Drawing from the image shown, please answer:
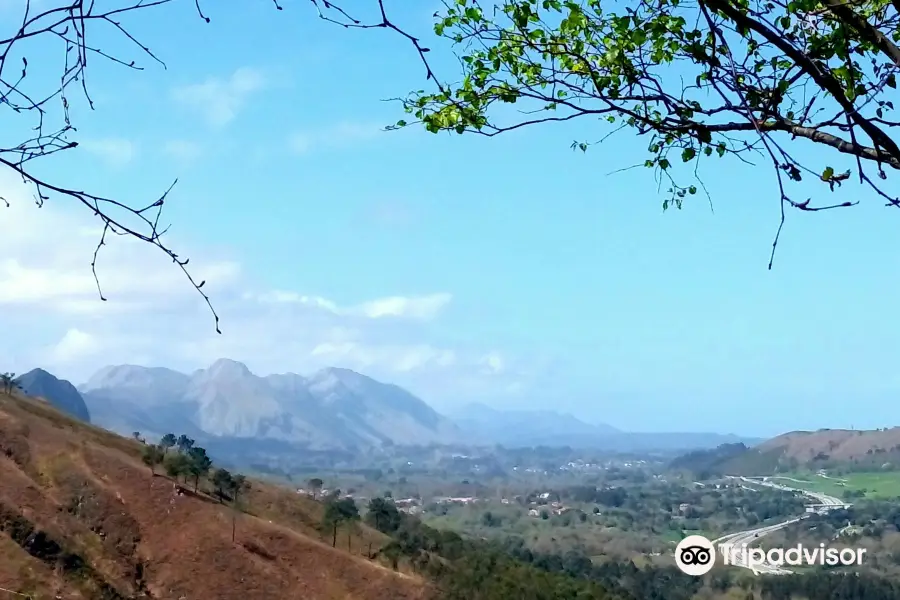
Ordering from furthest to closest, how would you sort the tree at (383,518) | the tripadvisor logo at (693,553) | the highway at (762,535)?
1. the highway at (762,535)
2. the tree at (383,518)
3. the tripadvisor logo at (693,553)

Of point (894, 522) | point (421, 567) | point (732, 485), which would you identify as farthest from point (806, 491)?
point (421, 567)

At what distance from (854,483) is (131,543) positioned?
154142 millimetres

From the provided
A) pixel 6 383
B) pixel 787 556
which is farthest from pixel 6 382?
pixel 787 556

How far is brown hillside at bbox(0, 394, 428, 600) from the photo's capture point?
148 feet

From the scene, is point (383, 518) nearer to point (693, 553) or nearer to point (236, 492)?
point (236, 492)

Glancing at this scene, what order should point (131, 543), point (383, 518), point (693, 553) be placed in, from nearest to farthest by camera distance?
point (693, 553) < point (131, 543) < point (383, 518)

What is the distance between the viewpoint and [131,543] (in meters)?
50.8

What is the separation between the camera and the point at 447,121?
15.8ft

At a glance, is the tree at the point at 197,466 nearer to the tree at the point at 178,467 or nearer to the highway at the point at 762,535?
the tree at the point at 178,467

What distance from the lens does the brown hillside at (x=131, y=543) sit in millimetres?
45031

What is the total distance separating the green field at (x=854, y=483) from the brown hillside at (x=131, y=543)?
121545 millimetres

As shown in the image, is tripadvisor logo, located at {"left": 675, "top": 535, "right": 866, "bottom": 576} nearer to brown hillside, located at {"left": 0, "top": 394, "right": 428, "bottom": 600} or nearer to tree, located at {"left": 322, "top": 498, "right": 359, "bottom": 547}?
tree, located at {"left": 322, "top": 498, "right": 359, "bottom": 547}

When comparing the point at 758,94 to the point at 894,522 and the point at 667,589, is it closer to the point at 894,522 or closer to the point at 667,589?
the point at 667,589

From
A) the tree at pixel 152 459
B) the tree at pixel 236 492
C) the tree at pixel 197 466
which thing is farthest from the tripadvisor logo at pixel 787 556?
the tree at pixel 152 459
